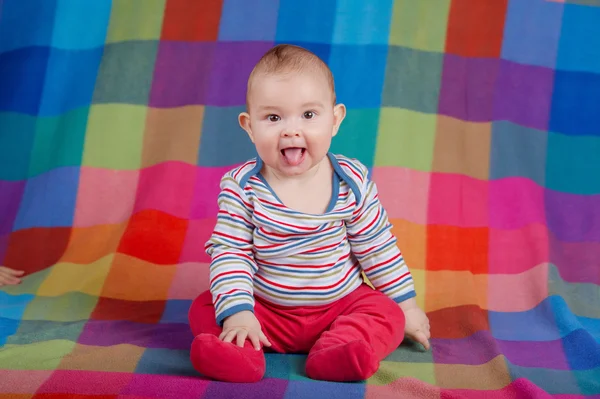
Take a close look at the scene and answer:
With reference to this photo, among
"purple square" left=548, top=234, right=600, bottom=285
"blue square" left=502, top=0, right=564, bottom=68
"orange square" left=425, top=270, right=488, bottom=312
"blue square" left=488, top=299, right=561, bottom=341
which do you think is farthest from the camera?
"blue square" left=502, top=0, right=564, bottom=68

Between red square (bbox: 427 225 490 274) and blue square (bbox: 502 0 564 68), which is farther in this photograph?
blue square (bbox: 502 0 564 68)

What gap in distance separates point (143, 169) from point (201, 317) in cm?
74

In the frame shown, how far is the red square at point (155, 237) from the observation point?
1.91 meters

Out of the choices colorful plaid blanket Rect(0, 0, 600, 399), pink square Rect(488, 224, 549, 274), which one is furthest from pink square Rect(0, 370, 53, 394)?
pink square Rect(488, 224, 549, 274)

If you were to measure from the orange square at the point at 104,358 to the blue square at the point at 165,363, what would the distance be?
0.5 inches

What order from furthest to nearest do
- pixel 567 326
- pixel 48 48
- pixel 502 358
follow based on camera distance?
1. pixel 48 48
2. pixel 567 326
3. pixel 502 358

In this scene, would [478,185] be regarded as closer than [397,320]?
No

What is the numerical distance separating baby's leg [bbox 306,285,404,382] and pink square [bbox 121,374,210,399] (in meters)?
0.19

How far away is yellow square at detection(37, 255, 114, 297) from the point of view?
5.92 ft

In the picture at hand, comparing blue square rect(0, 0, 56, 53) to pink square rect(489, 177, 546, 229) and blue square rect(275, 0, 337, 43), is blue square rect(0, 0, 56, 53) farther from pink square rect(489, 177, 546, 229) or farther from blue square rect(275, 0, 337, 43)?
pink square rect(489, 177, 546, 229)

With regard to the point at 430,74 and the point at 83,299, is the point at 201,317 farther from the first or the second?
the point at 430,74

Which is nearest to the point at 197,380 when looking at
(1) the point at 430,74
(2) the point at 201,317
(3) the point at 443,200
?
(2) the point at 201,317

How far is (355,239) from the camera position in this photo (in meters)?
1.51

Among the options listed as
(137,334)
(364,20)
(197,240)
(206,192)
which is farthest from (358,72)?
(137,334)
